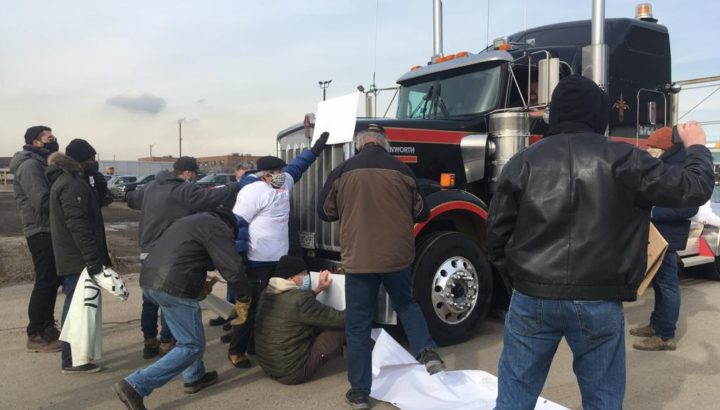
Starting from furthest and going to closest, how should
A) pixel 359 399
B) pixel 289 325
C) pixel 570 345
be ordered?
1. pixel 289 325
2. pixel 359 399
3. pixel 570 345

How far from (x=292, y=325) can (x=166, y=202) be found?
1.42 m

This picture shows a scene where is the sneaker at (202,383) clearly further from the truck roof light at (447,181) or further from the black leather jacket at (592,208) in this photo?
the black leather jacket at (592,208)

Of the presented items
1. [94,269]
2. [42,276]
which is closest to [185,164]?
[94,269]

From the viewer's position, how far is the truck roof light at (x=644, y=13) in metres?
7.16

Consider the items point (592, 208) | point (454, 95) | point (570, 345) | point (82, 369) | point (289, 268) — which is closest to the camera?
point (592, 208)

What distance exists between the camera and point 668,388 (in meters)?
4.02

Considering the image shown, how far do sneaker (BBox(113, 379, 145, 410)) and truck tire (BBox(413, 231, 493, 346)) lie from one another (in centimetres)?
221

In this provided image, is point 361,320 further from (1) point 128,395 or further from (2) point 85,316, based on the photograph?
(2) point 85,316

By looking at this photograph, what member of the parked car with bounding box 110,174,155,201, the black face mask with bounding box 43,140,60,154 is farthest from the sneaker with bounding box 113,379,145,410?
the parked car with bounding box 110,174,155,201

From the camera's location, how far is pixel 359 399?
3713 mm

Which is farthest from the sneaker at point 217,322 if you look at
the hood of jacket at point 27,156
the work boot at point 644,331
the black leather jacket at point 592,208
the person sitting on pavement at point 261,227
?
the black leather jacket at point 592,208

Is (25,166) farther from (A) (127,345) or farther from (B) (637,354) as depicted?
(B) (637,354)

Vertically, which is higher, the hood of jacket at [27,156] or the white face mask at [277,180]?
the hood of jacket at [27,156]

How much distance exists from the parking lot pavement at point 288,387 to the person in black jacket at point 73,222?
0.34 metres
